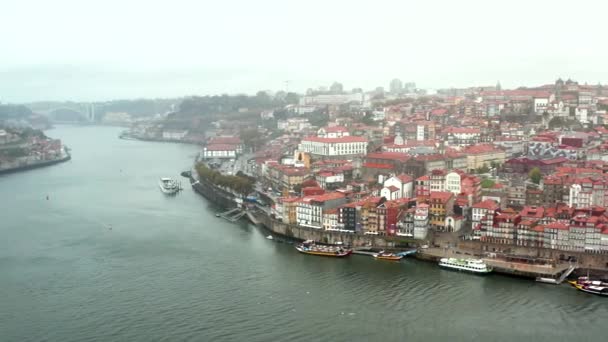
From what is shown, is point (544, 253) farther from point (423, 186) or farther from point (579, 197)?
point (423, 186)

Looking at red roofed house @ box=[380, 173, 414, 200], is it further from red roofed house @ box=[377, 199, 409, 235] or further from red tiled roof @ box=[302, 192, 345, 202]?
red roofed house @ box=[377, 199, 409, 235]

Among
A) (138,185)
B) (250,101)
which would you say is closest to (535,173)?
(138,185)

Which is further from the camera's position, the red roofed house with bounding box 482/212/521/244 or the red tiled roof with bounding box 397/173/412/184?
the red tiled roof with bounding box 397/173/412/184

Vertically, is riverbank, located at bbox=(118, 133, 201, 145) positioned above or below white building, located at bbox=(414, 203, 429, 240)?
above

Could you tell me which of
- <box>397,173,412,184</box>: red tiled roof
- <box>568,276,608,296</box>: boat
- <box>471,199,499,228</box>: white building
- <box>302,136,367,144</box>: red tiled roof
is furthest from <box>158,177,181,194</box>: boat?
<box>568,276,608,296</box>: boat

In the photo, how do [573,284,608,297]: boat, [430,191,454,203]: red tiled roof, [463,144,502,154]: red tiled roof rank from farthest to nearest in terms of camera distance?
[463,144,502,154]: red tiled roof, [430,191,454,203]: red tiled roof, [573,284,608,297]: boat

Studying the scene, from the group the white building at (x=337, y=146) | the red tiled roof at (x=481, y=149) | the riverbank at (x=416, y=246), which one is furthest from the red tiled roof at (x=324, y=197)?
the white building at (x=337, y=146)
